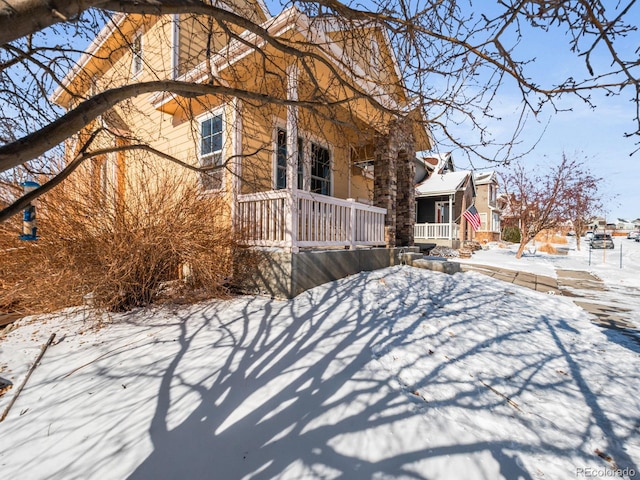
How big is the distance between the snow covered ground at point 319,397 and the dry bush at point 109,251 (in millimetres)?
447

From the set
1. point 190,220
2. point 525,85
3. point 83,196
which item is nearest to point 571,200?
point 525,85

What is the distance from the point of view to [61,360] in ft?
10.4

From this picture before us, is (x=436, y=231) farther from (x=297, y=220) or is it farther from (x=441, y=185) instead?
(x=297, y=220)

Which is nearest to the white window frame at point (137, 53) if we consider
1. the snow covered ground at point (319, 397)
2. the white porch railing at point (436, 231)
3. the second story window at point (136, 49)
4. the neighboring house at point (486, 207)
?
the second story window at point (136, 49)

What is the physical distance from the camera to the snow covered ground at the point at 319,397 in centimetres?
185

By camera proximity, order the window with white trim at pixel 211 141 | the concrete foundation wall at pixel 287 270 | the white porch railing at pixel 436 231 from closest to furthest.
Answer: the concrete foundation wall at pixel 287 270 < the window with white trim at pixel 211 141 < the white porch railing at pixel 436 231

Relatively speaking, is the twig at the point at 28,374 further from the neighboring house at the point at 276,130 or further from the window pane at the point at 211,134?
the window pane at the point at 211,134

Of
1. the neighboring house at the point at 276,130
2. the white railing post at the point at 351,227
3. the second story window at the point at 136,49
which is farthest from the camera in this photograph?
the white railing post at the point at 351,227

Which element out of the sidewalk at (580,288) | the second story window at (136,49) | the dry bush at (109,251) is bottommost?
the sidewalk at (580,288)

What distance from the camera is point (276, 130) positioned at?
6559 mm

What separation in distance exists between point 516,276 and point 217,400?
893cm

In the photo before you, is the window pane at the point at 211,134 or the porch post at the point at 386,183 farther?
the porch post at the point at 386,183

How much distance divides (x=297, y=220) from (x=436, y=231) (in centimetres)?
1368

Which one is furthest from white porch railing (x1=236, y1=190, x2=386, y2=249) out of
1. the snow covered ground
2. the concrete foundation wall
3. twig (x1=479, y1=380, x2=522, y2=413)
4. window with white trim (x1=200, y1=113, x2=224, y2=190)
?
twig (x1=479, y1=380, x2=522, y2=413)
